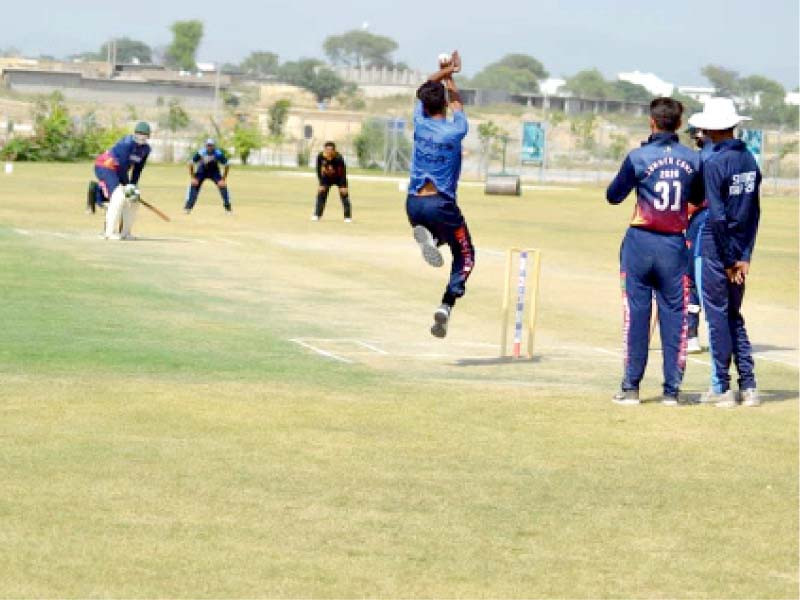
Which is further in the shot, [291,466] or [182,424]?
[182,424]

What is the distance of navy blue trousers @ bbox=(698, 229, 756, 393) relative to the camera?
13.0 meters

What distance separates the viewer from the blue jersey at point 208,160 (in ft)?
136

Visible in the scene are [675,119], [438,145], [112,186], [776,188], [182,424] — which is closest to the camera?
[182,424]

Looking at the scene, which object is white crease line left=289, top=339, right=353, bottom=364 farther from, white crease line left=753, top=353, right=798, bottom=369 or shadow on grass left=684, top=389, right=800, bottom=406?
white crease line left=753, top=353, right=798, bottom=369

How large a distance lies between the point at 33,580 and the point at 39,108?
78.6 m

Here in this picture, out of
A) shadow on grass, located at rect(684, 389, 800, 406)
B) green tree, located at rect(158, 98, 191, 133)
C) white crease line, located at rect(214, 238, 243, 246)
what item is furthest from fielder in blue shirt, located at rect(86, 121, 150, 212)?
green tree, located at rect(158, 98, 191, 133)

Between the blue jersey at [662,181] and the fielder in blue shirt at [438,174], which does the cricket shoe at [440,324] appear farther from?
the blue jersey at [662,181]

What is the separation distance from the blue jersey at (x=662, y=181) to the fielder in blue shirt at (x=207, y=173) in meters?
28.2

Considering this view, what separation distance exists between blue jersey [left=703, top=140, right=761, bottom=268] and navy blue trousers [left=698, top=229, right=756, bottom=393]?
0.10 meters

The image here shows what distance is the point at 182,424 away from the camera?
11086 mm

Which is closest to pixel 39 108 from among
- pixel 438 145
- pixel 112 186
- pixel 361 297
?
pixel 112 186

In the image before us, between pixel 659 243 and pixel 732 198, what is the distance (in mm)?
596

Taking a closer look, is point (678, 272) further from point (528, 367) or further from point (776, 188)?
point (776, 188)

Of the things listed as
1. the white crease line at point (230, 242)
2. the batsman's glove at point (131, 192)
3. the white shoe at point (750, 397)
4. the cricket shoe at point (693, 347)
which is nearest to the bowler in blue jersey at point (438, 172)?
the white shoe at point (750, 397)
